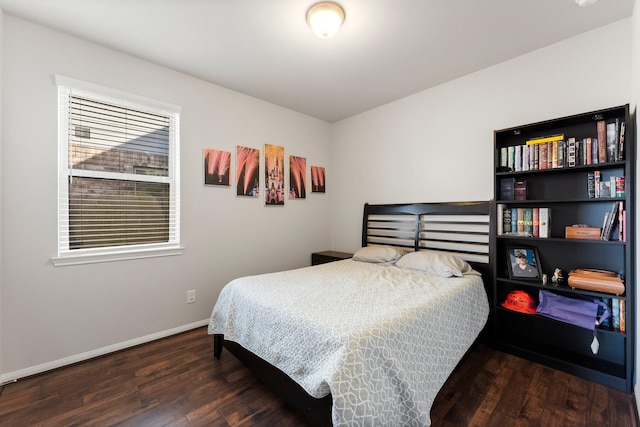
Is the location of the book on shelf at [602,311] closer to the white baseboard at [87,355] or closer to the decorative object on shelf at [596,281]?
the decorative object on shelf at [596,281]

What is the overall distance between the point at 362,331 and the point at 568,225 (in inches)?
80.9

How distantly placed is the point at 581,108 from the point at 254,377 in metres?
3.24

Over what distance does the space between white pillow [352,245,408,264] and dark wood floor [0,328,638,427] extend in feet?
3.65

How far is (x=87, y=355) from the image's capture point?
87.8 inches

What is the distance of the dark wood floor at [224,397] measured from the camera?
1563mm

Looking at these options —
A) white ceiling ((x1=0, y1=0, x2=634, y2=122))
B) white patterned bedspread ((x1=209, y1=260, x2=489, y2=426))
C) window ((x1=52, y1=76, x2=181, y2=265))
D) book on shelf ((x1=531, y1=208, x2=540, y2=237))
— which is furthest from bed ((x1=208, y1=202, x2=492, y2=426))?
white ceiling ((x1=0, y1=0, x2=634, y2=122))

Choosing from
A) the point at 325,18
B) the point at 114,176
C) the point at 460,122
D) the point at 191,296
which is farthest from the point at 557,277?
the point at 114,176

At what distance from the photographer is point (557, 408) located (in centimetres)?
164

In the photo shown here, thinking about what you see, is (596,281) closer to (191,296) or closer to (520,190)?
(520,190)

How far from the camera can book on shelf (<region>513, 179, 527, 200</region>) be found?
90.1 inches

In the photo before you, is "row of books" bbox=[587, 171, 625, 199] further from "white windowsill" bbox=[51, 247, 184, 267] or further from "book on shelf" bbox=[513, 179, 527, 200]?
"white windowsill" bbox=[51, 247, 184, 267]

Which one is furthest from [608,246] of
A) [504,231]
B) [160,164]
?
[160,164]

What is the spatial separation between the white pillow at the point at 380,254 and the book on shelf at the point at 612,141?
1782mm

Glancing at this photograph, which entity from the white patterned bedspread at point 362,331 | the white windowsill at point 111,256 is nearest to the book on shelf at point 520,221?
the white patterned bedspread at point 362,331
